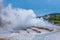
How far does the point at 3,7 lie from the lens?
1.62 meters

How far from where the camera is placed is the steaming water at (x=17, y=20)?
5.24 ft

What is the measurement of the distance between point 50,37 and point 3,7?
703 millimetres

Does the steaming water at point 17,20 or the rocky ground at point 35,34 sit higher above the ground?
the steaming water at point 17,20

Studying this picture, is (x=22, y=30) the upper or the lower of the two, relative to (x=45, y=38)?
upper

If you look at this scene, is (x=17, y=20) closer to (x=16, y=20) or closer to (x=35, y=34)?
(x=16, y=20)

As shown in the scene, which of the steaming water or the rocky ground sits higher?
the steaming water

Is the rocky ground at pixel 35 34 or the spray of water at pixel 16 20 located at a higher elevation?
the spray of water at pixel 16 20

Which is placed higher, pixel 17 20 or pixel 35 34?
pixel 17 20

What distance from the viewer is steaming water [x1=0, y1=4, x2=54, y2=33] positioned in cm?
160

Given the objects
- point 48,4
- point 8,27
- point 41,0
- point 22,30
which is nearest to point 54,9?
point 48,4

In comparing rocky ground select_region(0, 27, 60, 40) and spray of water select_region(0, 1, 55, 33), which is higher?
spray of water select_region(0, 1, 55, 33)

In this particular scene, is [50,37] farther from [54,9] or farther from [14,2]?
[14,2]

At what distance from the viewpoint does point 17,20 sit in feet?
5.30

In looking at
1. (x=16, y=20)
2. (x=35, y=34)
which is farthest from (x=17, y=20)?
(x=35, y=34)
